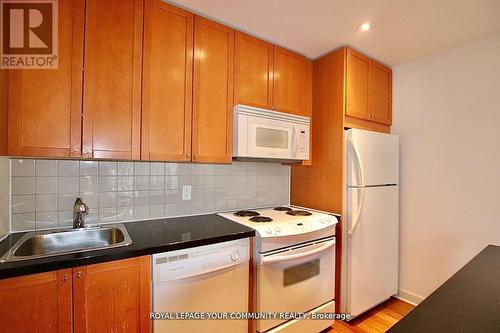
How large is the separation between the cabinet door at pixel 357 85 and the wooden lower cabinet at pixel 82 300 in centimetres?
201

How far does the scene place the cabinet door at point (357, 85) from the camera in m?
2.04

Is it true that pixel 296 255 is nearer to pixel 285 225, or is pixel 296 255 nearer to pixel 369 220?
pixel 285 225

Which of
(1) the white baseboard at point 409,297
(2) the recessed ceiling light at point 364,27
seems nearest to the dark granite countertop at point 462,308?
(1) the white baseboard at point 409,297

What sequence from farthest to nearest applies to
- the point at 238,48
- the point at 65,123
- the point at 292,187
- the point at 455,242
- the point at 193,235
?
the point at 292,187 < the point at 455,242 < the point at 238,48 < the point at 193,235 < the point at 65,123

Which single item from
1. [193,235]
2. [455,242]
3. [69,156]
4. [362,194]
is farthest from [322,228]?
[69,156]

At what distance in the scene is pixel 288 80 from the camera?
212 centimetres

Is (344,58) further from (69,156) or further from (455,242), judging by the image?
(69,156)

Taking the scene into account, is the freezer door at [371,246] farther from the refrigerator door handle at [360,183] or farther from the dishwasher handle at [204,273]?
the dishwasher handle at [204,273]

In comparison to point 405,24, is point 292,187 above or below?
below

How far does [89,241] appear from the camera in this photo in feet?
4.83

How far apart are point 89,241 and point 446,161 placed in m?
2.95

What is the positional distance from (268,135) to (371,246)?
1.38 metres

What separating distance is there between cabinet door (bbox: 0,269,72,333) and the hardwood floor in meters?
1.87

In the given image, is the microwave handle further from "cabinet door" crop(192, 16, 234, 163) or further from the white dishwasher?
the white dishwasher
